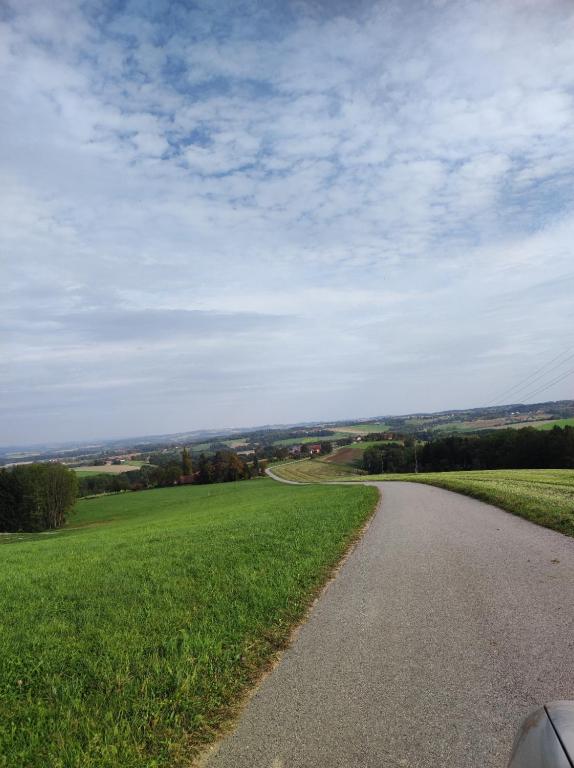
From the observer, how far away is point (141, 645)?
5.20 metres

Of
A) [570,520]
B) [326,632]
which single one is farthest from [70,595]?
[570,520]

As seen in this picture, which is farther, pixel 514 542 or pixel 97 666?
pixel 514 542

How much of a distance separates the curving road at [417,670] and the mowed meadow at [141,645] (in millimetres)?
433

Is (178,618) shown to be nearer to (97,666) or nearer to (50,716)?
(97,666)

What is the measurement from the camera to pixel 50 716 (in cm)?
396

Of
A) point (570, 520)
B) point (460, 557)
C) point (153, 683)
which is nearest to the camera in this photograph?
point (153, 683)

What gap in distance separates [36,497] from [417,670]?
66.0 meters

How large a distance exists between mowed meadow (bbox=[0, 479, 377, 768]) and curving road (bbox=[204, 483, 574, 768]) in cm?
43

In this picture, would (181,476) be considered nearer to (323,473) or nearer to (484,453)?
(323,473)

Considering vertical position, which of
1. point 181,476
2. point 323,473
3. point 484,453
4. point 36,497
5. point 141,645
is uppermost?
point 141,645

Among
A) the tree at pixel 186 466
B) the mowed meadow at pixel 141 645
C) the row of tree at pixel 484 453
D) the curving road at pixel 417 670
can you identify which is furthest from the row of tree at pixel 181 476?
the curving road at pixel 417 670

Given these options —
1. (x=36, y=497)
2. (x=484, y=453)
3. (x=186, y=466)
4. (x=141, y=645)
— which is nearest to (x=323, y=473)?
(x=484, y=453)

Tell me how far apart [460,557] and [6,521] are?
68886 mm

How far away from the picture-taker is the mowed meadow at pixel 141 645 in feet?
12.0
